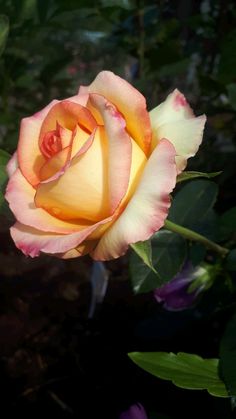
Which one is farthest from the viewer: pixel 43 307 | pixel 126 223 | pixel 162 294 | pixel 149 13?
pixel 149 13

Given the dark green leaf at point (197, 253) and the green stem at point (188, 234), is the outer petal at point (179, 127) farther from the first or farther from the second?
the dark green leaf at point (197, 253)

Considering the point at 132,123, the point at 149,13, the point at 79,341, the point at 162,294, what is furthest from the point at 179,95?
the point at 149,13

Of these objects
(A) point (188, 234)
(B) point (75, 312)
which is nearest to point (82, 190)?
(A) point (188, 234)

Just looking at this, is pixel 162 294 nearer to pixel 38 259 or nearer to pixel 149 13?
pixel 38 259

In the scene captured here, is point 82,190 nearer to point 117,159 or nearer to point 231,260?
point 117,159

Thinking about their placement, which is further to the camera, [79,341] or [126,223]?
[79,341]

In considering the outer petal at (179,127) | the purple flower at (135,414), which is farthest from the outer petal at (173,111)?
the purple flower at (135,414)
